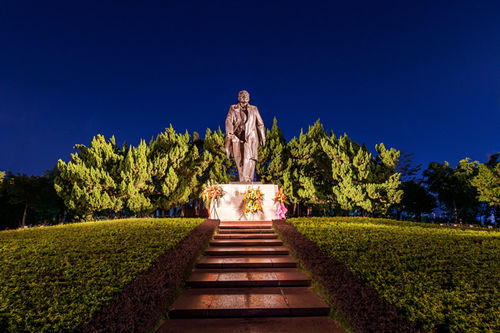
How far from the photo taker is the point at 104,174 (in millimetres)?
18359

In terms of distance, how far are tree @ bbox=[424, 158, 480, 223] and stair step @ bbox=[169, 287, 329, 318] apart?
2948 centimetres

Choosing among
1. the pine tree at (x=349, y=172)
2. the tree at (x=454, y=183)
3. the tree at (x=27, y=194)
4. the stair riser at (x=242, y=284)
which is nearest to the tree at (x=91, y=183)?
the tree at (x=27, y=194)

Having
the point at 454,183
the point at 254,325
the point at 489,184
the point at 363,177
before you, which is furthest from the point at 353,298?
the point at 454,183

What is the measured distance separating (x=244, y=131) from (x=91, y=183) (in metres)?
13.6

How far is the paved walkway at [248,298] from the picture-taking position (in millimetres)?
3523

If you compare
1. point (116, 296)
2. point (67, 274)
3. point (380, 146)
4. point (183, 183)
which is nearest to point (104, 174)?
point (183, 183)

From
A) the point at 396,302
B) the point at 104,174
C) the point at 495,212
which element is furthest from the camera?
the point at 495,212

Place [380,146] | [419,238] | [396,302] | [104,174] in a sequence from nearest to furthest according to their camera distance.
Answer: [396,302]
[419,238]
[104,174]
[380,146]

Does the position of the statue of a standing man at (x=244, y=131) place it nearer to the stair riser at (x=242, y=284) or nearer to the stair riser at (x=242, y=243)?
the stair riser at (x=242, y=243)

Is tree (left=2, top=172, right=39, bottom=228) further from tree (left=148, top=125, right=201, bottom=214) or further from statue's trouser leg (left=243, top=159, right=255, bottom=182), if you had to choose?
statue's trouser leg (left=243, top=159, right=255, bottom=182)

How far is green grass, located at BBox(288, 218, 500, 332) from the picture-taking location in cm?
279

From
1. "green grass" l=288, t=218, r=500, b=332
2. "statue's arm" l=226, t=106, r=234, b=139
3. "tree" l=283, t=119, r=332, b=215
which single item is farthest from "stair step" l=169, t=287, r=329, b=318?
"tree" l=283, t=119, r=332, b=215

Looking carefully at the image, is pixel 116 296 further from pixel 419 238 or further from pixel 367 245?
pixel 419 238

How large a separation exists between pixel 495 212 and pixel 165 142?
119 feet
